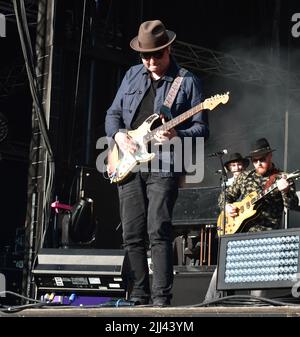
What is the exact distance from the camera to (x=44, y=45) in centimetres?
824

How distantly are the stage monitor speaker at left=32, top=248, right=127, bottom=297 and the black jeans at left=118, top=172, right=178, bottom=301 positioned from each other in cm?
55

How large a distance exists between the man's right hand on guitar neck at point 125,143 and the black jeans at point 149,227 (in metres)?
0.17

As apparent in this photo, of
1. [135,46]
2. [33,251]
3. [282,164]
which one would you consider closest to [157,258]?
[135,46]

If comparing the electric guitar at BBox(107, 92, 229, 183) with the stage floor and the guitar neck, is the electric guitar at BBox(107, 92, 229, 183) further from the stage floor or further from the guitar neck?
the stage floor

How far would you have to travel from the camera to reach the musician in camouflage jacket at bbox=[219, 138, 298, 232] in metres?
6.44

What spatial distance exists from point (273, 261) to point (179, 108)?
4.51ft

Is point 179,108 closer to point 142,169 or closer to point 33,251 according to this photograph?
point 142,169

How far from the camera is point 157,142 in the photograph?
5.13 metres

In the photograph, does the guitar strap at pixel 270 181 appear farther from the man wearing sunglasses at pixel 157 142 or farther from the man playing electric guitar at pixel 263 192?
the man wearing sunglasses at pixel 157 142

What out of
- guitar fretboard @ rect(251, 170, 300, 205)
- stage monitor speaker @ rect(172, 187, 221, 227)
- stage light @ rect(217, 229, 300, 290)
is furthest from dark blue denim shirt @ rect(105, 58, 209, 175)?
stage monitor speaker @ rect(172, 187, 221, 227)

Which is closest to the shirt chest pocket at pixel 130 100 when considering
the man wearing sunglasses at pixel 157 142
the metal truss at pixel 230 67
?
the man wearing sunglasses at pixel 157 142

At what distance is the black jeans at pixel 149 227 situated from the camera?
16.0 feet

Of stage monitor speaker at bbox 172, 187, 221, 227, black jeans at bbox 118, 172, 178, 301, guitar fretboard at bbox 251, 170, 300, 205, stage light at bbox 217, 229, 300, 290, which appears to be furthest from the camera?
stage monitor speaker at bbox 172, 187, 221, 227

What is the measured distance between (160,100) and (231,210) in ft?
6.92
